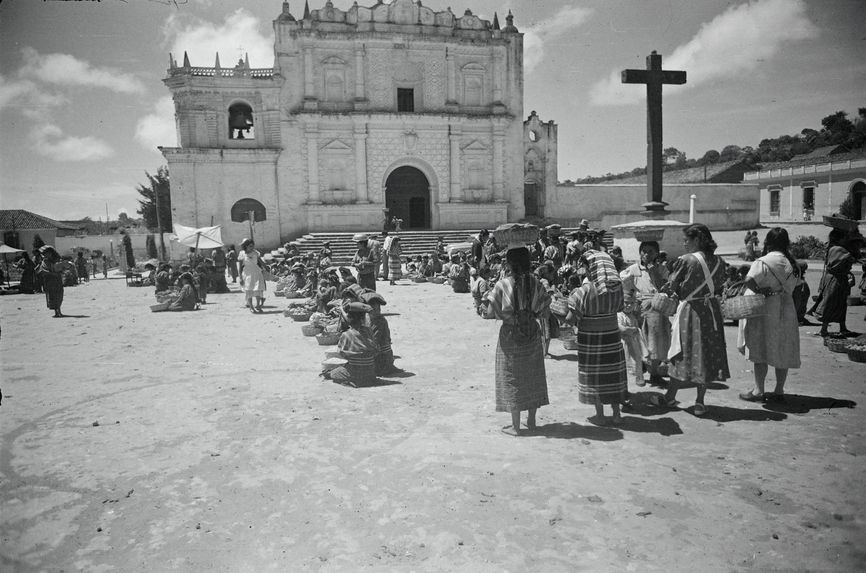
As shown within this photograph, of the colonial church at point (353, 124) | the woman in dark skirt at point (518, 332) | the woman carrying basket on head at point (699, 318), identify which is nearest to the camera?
the woman in dark skirt at point (518, 332)

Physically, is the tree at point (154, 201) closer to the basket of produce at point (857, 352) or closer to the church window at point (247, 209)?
the church window at point (247, 209)

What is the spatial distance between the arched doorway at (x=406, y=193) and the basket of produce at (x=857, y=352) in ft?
79.4

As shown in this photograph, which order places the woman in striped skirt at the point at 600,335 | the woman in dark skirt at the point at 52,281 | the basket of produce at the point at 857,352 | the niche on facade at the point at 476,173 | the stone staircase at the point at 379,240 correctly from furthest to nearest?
the niche on facade at the point at 476,173 < the stone staircase at the point at 379,240 < the woman in dark skirt at the point at 52,281 < the basket of produce at the point at 857,352 < the woman in striped skirt at the point at 600,335

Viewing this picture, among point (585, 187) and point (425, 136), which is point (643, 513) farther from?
point (585, 187)

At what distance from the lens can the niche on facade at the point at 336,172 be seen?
Result: 28.2 metres

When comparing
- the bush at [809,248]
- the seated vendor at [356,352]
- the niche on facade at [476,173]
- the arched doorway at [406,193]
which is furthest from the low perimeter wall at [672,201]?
the seated vendor at [356,352]

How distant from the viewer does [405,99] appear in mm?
29500

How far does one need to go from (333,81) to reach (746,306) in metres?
26.5

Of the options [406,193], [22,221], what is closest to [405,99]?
[406,193]

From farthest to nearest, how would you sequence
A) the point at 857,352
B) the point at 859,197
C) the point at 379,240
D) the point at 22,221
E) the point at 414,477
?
the point at 22,221, the point at 859,197, the point at 379,240, the point at 857,352, the point at 414,477

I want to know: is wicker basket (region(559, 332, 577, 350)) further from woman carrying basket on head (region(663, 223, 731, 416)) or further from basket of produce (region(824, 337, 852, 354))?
basket of produce (region(824, 337, 852, 354))

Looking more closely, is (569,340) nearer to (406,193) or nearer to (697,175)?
(406,193)

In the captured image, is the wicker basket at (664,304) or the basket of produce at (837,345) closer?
the wicker basket at (664,304)

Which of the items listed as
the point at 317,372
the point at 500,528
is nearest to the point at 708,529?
the point at 500,528
